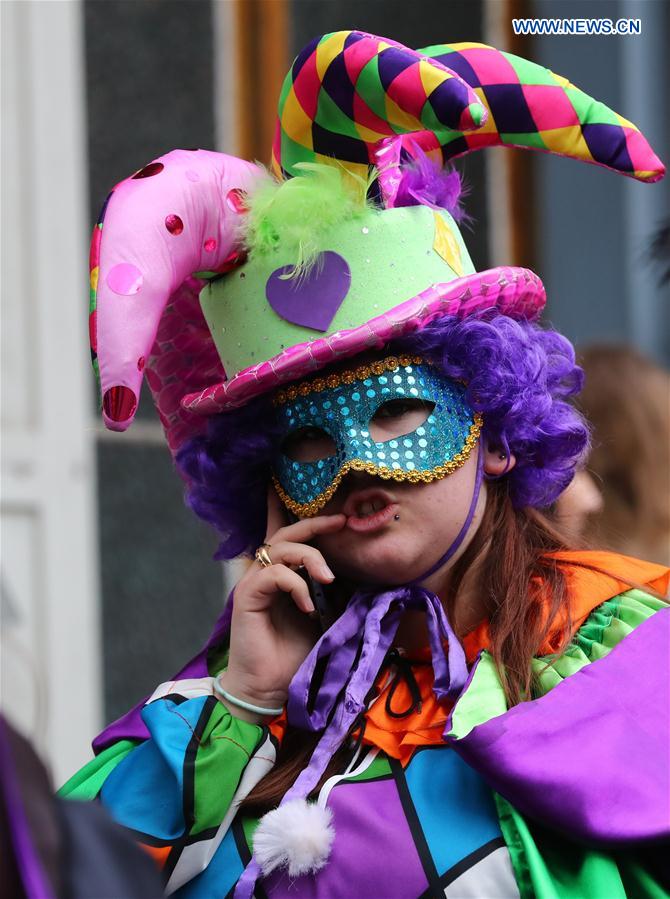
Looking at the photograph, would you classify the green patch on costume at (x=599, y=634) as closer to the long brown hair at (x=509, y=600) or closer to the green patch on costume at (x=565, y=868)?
the long brown hair at (x=509, y=600)

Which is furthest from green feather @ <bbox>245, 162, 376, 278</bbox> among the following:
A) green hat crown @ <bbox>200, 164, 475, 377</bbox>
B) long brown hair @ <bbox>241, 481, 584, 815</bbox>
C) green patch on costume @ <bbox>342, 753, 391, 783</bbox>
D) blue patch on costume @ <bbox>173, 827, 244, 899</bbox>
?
blue patch on costume @ <bbox>173, 827, 244, 899</bbox>

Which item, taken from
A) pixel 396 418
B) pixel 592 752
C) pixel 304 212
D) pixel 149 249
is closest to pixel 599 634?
pixel 592 752

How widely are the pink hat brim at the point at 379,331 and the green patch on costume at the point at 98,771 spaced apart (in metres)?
0.64

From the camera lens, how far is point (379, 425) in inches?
95.3

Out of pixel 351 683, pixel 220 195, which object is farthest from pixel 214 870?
pixel 220 195

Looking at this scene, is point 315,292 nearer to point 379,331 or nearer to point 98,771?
point 379,331

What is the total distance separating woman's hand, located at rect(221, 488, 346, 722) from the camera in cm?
251

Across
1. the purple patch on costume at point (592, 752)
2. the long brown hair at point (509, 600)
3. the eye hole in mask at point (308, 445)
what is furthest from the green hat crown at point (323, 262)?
the purple patch on costume at point (592, 752)

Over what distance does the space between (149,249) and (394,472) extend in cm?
57

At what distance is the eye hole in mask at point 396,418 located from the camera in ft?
7.92

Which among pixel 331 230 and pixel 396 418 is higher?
pixel 331 230

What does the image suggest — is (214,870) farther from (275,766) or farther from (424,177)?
(424,177)

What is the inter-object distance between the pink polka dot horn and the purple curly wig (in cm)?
27

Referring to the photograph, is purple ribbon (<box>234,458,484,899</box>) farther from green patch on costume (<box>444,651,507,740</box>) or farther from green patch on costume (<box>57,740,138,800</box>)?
green patch on costume (<box>57,740,138,800</box>)
